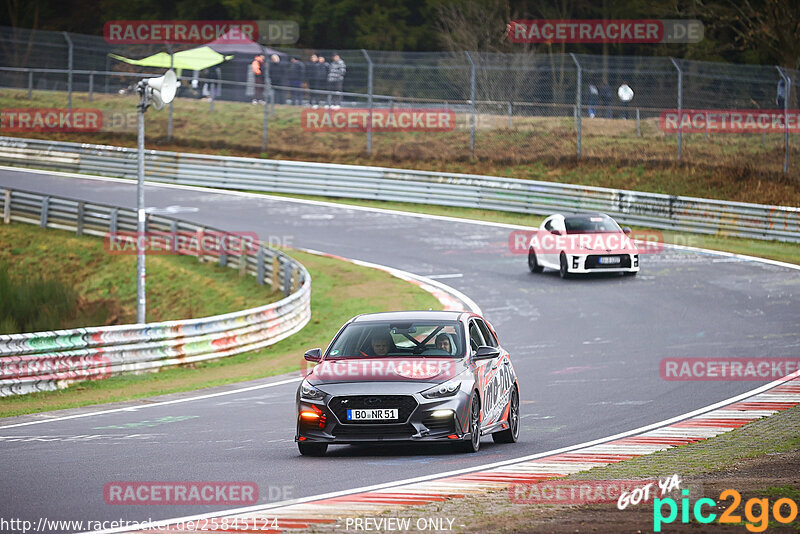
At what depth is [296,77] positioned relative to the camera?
44.8 meters

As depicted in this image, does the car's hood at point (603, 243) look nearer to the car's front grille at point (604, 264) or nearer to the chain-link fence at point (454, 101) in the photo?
the car's front grille at point (604, 264)

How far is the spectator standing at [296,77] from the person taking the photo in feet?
146

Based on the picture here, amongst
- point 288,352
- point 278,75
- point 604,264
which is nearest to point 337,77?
point 278,75

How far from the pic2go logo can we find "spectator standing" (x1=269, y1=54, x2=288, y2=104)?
126 ft

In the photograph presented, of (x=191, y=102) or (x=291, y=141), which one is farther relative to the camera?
(x=191, y=102)

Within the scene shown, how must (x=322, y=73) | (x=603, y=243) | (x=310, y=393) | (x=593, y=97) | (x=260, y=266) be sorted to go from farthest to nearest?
(x=593, y=97), (x=322, y=73), (x=260, y=266), (x=603, y=243), (x=310, y=393)

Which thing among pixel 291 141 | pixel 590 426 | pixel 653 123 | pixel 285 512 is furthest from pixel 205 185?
pixel 285 512

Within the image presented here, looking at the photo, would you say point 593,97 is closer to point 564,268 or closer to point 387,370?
point 564,268

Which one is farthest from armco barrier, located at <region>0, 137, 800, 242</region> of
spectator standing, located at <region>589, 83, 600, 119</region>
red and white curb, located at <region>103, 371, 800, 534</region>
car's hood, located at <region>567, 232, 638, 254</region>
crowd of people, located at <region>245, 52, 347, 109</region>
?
red and white curb, located at <region>103, 371, 800, 534</region>

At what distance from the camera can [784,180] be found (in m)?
34.8

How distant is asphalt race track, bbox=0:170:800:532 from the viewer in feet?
31.3

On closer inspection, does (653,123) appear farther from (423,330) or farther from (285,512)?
(285,512)

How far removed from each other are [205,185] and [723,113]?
703 inches

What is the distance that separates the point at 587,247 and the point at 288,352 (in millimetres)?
8135
